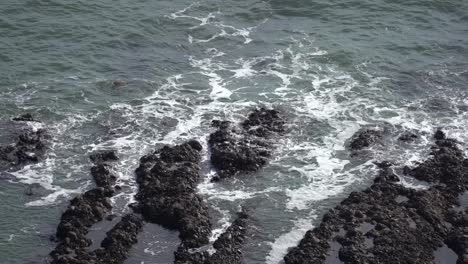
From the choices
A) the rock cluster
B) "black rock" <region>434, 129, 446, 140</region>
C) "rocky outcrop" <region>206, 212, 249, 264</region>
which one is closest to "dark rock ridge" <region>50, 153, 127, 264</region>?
the rock cluster

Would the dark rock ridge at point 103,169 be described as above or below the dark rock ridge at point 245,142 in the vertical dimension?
below

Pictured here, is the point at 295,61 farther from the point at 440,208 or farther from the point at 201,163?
the point at 440,208

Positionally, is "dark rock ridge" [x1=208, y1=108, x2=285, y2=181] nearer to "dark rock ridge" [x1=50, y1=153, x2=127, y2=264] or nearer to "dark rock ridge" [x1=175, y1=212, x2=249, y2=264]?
"dark rock ridge" [x1=175, y1=212, x2=249, y2=264]

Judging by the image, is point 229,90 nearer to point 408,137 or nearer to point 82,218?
point 408,137

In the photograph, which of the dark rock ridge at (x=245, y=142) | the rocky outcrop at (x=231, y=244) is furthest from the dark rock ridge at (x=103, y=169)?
the rocky outcrop at (x=231, y=244)

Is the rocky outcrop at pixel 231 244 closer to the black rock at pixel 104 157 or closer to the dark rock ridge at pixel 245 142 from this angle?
the dark rock ridge at pixel 245 142

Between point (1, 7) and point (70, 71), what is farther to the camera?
point (1, 7)

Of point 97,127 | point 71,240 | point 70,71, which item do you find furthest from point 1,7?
point 71,240
